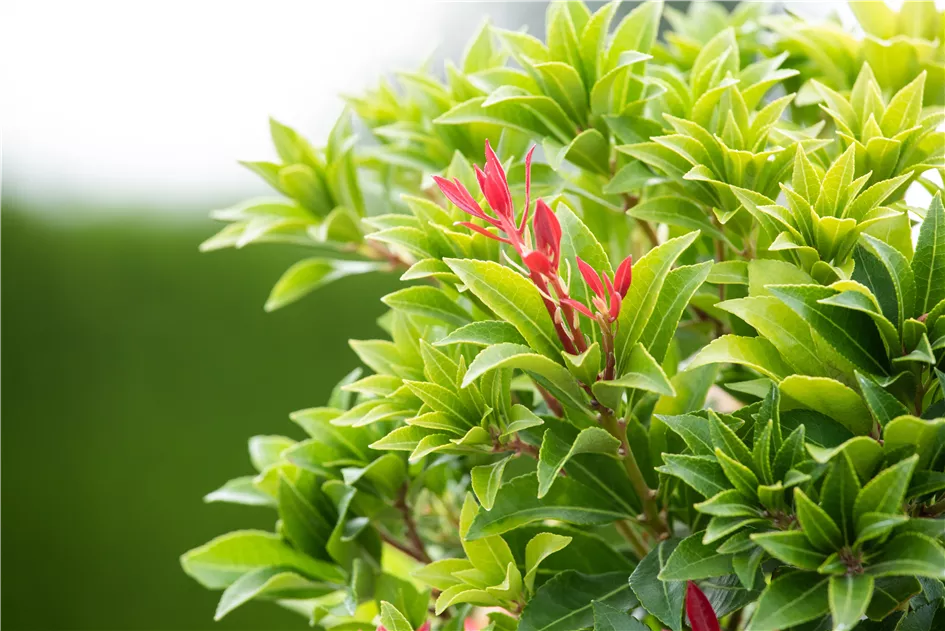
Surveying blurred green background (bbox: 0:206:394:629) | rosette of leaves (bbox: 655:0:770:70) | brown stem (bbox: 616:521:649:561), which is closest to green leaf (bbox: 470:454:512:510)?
brown stem (bbox: 616:521:649:561)

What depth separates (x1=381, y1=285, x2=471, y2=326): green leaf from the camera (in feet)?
2.29

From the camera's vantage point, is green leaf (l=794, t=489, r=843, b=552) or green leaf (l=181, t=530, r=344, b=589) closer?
green leaf (l=794, t=489, r=843, b=552)

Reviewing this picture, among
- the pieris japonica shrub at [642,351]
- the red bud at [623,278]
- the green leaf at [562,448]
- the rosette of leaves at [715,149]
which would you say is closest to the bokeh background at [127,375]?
the pieris japonica shrub at [642,351]

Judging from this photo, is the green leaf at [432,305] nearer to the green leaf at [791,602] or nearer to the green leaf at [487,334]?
the green leaf at [487,334]

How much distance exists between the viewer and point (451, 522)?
1.16 metres

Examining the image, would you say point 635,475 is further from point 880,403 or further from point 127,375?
point 127,375

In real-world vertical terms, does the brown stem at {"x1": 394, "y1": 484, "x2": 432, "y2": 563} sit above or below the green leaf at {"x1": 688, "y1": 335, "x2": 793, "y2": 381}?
below

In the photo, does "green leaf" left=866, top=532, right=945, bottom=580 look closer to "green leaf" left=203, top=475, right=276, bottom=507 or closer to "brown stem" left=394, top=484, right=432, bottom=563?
"brown stem" left=394, top=484, right=432, bottom=563

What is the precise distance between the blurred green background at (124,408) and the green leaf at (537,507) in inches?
90.6

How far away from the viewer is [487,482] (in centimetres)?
60

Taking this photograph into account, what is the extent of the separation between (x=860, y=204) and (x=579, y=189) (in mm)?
281

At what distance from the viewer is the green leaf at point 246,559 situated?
833mm

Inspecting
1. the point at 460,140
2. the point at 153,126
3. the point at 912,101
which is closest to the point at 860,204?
the point at 912,101

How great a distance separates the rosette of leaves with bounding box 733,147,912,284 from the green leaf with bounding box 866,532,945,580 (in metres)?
A: 0.18
